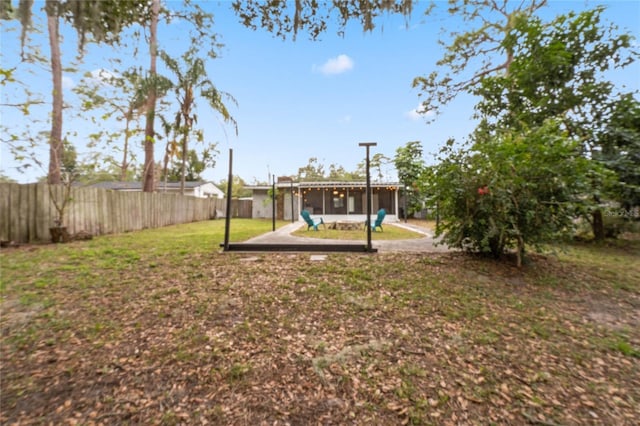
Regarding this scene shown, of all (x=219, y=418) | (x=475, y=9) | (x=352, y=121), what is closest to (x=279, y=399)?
(x=219, y=418)

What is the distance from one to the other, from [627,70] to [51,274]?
544 inches

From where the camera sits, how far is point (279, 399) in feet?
5.91

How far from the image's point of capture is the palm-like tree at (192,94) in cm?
1362

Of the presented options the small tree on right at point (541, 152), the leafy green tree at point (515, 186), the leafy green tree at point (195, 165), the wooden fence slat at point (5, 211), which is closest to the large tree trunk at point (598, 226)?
the small tree on right at point (541, 152)

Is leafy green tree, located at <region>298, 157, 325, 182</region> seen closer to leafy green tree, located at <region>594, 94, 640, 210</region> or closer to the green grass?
the green grass

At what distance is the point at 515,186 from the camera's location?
4.39 m

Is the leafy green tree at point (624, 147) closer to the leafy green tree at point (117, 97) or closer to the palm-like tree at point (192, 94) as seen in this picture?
the leafy green tree at point (117, 97)

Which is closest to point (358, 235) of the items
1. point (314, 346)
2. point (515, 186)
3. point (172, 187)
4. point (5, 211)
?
point (515, 186)

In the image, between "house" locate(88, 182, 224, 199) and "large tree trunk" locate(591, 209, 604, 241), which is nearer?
"large tree trunk" locate(591, 209, 604, 241)

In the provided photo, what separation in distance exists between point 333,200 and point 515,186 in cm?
1474

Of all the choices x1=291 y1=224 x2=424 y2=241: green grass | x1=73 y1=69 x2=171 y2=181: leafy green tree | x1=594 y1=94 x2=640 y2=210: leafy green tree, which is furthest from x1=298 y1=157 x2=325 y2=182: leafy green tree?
x1=594 y1=94 x2=640 y2=210: leafy green tree

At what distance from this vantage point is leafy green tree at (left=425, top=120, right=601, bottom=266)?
4164mm

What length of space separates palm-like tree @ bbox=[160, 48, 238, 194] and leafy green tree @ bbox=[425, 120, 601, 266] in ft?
38.8

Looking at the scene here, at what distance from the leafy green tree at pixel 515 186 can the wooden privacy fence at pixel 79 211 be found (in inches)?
381
